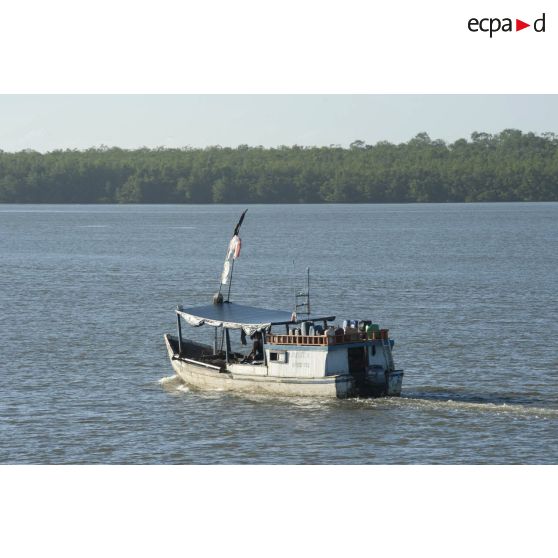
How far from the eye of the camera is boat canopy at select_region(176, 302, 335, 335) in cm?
5028

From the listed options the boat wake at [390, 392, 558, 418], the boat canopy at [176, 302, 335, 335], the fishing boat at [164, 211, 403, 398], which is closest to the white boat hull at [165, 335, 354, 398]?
the fishing boat at [164, 211, 403, 398]

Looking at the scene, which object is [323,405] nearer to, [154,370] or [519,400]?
[519,400]

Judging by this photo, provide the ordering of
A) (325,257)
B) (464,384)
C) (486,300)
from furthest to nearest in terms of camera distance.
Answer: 1. (325,257)
2. (486,300)
3. (464,384)

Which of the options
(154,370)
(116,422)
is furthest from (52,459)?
(154,370)

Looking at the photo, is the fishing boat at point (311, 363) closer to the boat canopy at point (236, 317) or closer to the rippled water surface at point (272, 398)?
the boat canopy at point (236, 317)

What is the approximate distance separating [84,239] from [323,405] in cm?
12238

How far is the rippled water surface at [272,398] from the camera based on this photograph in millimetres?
42031

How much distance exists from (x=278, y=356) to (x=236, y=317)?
3894 millimetres

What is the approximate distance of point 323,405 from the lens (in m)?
47.6

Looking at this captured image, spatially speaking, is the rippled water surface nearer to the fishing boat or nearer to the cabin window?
the fishing boat

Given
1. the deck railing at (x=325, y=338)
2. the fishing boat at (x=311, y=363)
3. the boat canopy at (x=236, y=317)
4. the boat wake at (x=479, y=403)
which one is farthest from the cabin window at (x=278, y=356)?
the boat wake at (x=479, y=403)

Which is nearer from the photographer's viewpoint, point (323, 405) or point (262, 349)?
point (323, 405)

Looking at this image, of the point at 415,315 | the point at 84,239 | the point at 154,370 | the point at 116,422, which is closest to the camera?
the point at 116,422

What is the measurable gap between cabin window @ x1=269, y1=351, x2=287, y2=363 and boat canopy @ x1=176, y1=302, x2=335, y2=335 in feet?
3.98
